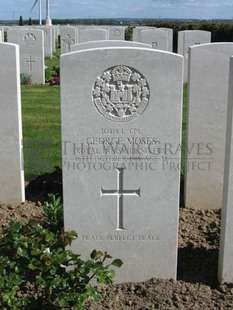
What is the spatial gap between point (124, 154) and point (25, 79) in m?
10.6

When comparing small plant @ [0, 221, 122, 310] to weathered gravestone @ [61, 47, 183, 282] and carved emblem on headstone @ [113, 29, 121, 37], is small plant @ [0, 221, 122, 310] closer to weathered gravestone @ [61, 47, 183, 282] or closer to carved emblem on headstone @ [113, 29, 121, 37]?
weathered gravestone @ [61, 47, 183, 282]

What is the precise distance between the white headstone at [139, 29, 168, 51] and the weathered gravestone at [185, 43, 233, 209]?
980 centimetres

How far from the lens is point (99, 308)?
12.2 feet

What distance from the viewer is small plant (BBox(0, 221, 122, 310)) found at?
3264 millimetres

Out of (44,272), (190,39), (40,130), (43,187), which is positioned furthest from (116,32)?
(44,272)

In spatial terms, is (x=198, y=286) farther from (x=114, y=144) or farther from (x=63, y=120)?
(x=63, y=120)

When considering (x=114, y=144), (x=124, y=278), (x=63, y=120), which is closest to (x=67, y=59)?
(x=63, y=120)

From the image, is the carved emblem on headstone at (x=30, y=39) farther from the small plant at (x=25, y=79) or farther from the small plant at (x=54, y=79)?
the small plant at (x=54, y=79)

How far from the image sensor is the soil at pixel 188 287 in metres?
3.72

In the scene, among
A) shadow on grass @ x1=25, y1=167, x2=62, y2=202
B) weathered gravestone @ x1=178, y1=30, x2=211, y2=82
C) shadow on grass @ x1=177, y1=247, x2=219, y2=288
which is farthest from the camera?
weathered gravestone @ x1=178, y1=30, x2=211, y2=82

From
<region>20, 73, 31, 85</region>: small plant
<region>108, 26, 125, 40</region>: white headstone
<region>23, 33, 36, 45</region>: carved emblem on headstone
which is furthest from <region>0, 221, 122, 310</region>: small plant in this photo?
<region>108, 26, 125, 40</region>: white headstone

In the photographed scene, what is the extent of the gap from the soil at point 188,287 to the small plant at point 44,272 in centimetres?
40

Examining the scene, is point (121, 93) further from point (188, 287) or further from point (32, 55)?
point (32, 55)

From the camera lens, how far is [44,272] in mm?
3379
